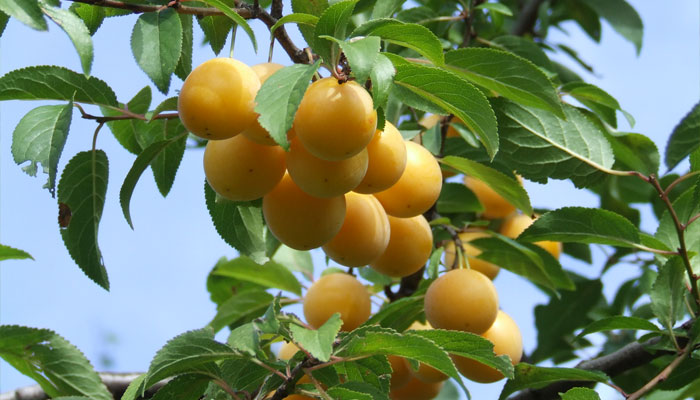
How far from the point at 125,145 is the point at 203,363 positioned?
1.61 feet

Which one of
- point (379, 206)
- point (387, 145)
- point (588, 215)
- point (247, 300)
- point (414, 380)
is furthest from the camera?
point (247, 300)

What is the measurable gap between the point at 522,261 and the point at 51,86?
0.91 m

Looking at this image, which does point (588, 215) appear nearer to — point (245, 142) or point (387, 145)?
point (387, 145)

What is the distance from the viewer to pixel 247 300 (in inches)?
66.1

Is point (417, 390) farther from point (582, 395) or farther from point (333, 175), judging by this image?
point (333, 175)

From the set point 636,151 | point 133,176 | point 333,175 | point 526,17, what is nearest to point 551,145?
point 636,151

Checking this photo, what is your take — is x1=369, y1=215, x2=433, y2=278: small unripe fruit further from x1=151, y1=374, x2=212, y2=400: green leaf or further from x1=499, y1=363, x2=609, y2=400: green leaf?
x1=151, y1=374, x2=212, y2=400: green leaf

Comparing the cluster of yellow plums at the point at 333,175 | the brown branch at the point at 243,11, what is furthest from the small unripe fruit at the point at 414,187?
the brown branch at the point at 243,11

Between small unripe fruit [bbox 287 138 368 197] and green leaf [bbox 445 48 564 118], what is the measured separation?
0.26 m

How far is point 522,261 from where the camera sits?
1496 millimetres

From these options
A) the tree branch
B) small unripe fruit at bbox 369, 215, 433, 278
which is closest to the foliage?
small unripe fruit at bbox 369, 215, 433, 278

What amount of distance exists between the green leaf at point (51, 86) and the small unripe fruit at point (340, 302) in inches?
21.1

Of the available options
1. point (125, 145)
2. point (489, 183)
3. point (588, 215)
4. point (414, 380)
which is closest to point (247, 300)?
point (414, 380)

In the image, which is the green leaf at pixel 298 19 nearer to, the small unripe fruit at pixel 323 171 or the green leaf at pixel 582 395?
the small unripe fruit at pixel 323 171
